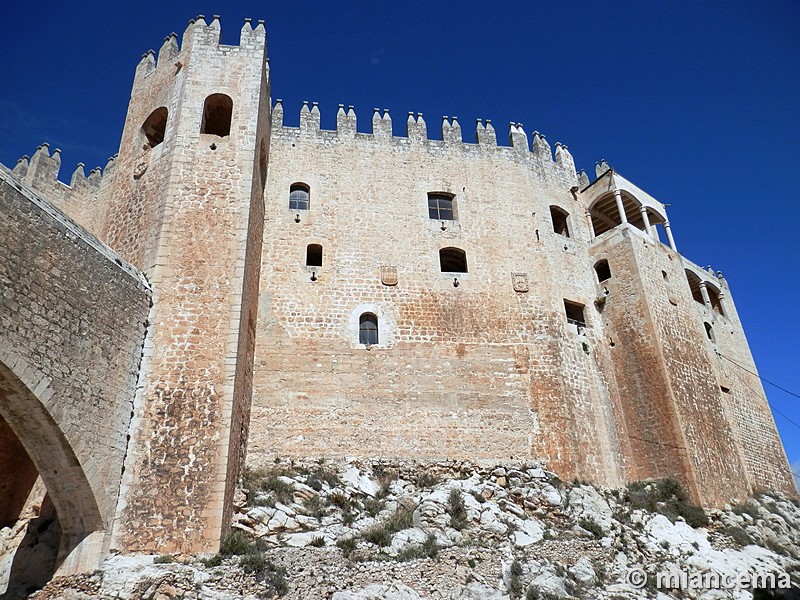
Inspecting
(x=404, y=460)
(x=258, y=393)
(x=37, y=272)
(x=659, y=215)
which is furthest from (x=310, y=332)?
(x=659, y=215)

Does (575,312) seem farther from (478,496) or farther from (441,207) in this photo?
(478,496)

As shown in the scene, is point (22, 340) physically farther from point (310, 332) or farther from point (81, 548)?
point (310, 332)

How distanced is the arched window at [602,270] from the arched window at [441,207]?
490 cm

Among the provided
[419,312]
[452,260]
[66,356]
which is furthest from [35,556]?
[452,260]

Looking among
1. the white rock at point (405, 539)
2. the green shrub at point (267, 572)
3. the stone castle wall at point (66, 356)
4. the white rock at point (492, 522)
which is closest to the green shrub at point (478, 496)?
the white rock at point (492, 522)

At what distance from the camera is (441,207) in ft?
57.9

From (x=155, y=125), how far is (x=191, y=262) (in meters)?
5.30

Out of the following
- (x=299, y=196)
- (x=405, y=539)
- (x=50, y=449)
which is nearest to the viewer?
(x=50, y=449)

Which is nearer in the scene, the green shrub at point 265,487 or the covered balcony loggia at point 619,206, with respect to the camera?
the green shrub at point 265,487

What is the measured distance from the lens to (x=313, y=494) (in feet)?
38.8

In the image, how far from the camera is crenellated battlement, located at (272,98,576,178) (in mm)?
17797

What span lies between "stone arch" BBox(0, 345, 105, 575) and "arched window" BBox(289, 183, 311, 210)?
907 centimetres

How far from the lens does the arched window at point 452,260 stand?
55.9 feet

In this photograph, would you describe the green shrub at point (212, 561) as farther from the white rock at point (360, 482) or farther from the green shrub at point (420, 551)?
the white rock at point (360, 482)
